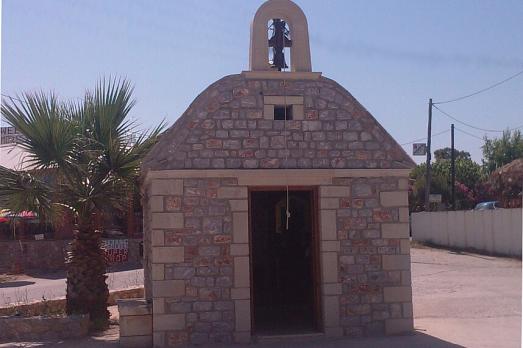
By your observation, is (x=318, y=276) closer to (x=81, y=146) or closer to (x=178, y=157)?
(x=178, y=157)

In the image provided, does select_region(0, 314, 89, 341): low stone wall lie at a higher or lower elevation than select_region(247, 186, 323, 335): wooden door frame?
lower

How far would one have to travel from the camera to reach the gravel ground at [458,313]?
10555 mm

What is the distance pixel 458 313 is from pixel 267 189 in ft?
17.2

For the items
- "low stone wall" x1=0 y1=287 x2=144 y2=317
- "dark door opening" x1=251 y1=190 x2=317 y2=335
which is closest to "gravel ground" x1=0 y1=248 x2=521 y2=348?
"low stone wall" x1=0 y1=287 x2=144 y2=317

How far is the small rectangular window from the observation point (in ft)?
37.0

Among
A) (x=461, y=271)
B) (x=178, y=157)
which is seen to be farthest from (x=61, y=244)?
(x=178, y=157)

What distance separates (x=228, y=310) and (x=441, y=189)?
1479 inches

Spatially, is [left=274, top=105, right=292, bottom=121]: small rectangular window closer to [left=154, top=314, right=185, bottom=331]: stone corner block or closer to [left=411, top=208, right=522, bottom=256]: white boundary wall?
[left=154, top=314, right=185, bottom=331]: stone corner block

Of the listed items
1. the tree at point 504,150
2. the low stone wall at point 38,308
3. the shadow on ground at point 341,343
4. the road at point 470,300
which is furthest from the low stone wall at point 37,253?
the tree at point 504,150

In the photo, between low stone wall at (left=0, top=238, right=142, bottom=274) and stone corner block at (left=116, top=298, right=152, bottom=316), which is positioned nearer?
stone corner block at (left=116, top=298, right=152, bottom=316)

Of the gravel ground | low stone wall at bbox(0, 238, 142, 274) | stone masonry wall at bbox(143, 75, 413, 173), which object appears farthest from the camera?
low stone wall at bbox(0, 238, 142, 274)

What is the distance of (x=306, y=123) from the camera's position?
1123 centimetres

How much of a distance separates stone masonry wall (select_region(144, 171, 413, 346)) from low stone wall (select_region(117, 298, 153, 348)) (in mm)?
249

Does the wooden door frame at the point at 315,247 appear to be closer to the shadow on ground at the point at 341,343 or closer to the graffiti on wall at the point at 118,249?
the shadow on ground at the point at 341,343
